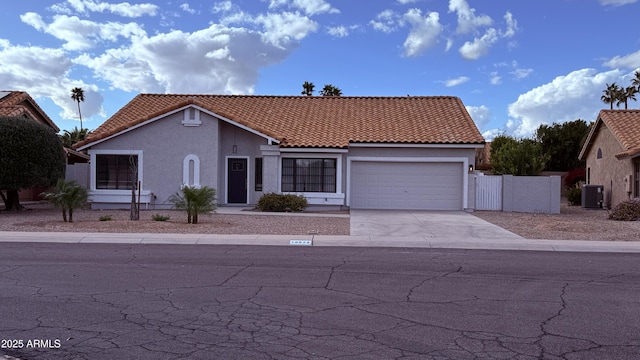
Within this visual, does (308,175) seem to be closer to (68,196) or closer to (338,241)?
(68,196)

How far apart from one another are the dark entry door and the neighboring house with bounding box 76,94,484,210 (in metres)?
0.04

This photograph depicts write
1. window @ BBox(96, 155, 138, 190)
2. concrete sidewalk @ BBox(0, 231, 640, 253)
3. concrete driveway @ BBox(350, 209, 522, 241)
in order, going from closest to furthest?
concrete sidewalk @ BBox(0, 231, 640, 253) → concrete driveway @ BBox(350, 209, 522, 241) → window @ BBox(96, 155, 138, 190)

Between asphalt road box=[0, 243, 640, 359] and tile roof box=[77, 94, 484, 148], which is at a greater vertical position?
tile roof box=[77, 94, 484, 148]

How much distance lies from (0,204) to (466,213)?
20.8 metres

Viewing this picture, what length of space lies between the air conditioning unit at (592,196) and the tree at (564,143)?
67.0 ft

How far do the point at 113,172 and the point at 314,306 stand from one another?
19.8 meters

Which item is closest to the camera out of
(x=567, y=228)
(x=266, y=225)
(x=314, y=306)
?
(x=314, y=306)

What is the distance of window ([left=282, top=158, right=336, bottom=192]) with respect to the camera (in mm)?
26016

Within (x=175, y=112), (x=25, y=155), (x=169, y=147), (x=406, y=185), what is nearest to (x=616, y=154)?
(x=406, y=185)

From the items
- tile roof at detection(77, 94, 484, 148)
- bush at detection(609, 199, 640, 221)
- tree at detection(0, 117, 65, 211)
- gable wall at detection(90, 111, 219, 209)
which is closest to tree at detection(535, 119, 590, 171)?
tile roof at detection(77, 94, 484, 148)

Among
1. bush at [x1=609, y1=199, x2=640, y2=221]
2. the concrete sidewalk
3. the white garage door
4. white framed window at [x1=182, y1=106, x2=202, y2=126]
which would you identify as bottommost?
the concrete sidewalk

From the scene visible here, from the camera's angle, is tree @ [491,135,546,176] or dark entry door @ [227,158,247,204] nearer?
dark entry door @ [227,158,247,204]

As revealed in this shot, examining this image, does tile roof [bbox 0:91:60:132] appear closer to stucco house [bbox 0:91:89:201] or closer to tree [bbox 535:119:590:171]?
stucco house [bbox 0:91:89:201]

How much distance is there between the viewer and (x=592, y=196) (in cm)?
2912
